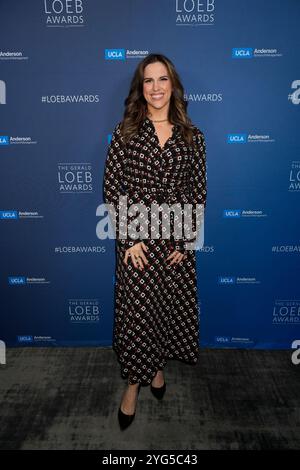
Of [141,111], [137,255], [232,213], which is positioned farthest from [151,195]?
[232,213]

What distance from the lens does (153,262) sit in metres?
2.07

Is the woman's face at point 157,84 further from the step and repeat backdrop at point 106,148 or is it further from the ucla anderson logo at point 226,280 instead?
the ucla anderson logo at point 226,280

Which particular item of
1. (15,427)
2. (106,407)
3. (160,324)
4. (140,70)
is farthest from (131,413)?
(140,70)

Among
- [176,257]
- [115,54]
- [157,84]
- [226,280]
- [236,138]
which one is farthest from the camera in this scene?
[226,280]

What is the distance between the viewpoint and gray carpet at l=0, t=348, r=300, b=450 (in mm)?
2025

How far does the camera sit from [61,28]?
7.28ft

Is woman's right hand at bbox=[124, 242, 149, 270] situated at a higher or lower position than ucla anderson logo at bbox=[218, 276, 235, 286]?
higher

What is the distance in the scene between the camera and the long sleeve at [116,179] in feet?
6.54

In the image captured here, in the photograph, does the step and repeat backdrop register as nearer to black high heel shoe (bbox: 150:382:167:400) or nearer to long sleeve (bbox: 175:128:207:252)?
long sleeve (bbox: 175:128:207:252)

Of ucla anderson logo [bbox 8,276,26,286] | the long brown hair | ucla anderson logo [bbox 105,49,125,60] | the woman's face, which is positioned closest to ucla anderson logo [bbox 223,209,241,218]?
the long brown hair

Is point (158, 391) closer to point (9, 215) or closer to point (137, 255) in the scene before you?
point (137, 255)

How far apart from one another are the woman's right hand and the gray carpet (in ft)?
3.13

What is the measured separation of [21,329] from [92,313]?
1.95ft

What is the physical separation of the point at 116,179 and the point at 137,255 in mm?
447
